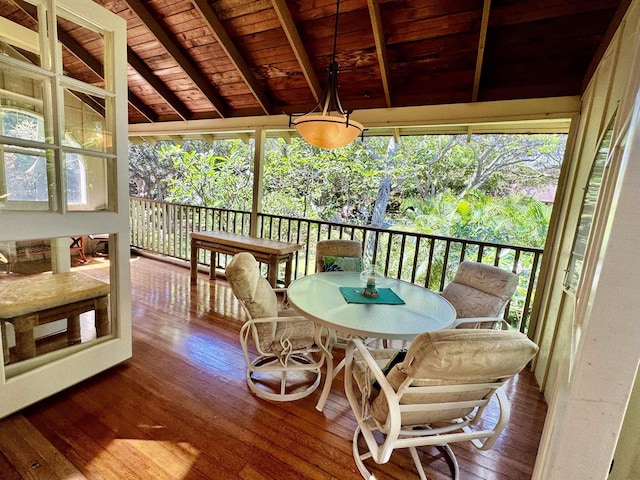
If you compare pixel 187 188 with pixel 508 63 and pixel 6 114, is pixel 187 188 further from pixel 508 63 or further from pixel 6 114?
→ pixel 508 63

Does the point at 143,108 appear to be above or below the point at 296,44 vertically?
below

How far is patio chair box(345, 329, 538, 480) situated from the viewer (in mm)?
1058

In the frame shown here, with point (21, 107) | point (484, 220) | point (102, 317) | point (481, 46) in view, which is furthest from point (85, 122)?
point (484, 220)

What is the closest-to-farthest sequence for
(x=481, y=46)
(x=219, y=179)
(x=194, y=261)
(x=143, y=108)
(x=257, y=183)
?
(x=481, y=46), (x=194, y=261), (x=257, y=183), (x=143, y=108), (x=219, y=179)

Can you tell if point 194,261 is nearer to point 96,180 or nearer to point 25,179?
point 96,180

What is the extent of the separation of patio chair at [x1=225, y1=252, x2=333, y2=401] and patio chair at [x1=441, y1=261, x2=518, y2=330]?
3.27 feet

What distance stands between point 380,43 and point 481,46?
851 millimetres

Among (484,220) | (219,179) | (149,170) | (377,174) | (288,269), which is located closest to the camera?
(288,269)

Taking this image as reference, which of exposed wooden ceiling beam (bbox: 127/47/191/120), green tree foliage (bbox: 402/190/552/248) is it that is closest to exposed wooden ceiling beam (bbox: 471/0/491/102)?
green tree foliage (bbox: 402/190/552/248)

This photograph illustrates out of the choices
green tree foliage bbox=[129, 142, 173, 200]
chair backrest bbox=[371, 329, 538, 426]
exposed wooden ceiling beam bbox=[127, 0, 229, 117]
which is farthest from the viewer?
green tree foliage bbox=[129, 142, 173, 200]

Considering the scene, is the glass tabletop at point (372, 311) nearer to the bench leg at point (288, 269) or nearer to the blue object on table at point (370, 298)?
the blue object on table at point (370, 298)

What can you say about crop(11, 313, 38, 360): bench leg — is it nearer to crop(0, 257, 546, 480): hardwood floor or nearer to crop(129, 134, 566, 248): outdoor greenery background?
crop(0, 257, 546, 480): hardwood floor

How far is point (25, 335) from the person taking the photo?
181 cm

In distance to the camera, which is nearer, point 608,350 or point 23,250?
point 608,350
